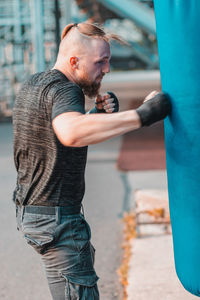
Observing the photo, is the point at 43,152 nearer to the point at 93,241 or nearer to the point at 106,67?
the point at 106,67

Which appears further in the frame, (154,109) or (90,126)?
(154,109)

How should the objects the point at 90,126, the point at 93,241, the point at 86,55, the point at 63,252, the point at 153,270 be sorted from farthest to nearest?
1. the point at 93,241
2. the point at 153,270
3. the point at 63,252
4. the point at 86,55
5. the point at 90,126

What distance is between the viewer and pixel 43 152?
2.19 m

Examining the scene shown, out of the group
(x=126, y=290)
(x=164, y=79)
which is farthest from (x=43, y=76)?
(x=126, y=290)

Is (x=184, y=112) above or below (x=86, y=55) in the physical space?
below

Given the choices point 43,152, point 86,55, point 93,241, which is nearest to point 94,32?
point 86,55

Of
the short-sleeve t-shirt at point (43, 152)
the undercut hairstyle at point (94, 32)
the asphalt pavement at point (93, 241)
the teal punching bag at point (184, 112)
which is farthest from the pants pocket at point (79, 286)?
the asphalt pavement at point (93, 241)

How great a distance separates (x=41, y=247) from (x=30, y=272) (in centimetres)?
191

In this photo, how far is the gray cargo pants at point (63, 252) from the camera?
2209 mm

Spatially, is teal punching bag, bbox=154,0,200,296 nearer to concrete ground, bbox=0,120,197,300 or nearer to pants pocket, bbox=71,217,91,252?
pants pocket, bbox=71,217,91,252

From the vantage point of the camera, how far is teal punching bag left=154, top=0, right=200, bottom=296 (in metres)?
2.17

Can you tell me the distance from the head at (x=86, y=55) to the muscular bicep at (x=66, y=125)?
308 millimetres

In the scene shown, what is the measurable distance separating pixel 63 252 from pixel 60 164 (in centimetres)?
38

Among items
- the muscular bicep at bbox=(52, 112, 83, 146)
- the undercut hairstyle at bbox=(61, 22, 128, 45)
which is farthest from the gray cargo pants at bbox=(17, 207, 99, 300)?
the undercut hairstyle at bbox=(61, 22, 128, 45)
